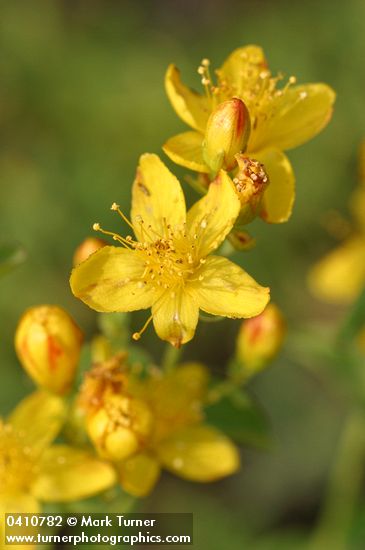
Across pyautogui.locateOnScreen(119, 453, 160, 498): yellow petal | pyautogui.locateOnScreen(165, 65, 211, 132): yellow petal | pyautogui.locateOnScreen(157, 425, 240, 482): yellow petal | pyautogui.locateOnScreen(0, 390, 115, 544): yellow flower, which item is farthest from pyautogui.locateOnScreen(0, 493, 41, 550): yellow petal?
pyautogui.locateOnScreen(165, 65, 211, 132): yellow petal

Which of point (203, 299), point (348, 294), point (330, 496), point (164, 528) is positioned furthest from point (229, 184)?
point (164, 528)

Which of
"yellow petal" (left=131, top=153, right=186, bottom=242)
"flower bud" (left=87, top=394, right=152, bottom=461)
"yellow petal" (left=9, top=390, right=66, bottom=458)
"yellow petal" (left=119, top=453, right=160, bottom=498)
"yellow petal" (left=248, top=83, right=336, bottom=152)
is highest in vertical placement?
"yellow petal" (left=248, top=83, right=336, bottom=152)

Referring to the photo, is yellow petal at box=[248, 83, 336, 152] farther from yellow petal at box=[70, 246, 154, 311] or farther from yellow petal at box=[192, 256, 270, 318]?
yellow petal at box=[70, 246, 154, 311]

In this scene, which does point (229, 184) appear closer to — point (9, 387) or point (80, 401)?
point (80, 401)

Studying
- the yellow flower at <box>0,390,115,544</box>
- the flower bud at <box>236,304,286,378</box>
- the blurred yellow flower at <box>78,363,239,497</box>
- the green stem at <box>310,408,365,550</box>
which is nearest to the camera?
Result: the blurred yellow flower at <box>78,363,239,497</box>

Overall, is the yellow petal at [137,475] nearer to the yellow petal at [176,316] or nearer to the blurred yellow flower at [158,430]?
the blurred yellow flower at [158,430]

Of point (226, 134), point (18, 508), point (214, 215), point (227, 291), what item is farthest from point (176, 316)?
point (18, 508)

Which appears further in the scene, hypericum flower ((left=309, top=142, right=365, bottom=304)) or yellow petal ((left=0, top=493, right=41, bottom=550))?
hypericum flower ((left=309, top=142, right=365, bottom=304))

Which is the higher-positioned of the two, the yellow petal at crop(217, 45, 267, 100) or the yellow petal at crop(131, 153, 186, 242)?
the yellow petal at crop(217, 45, 267, 100)

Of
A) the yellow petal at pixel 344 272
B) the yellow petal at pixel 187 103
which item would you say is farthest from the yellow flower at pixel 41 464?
the yellow petal at pixel 344 272
